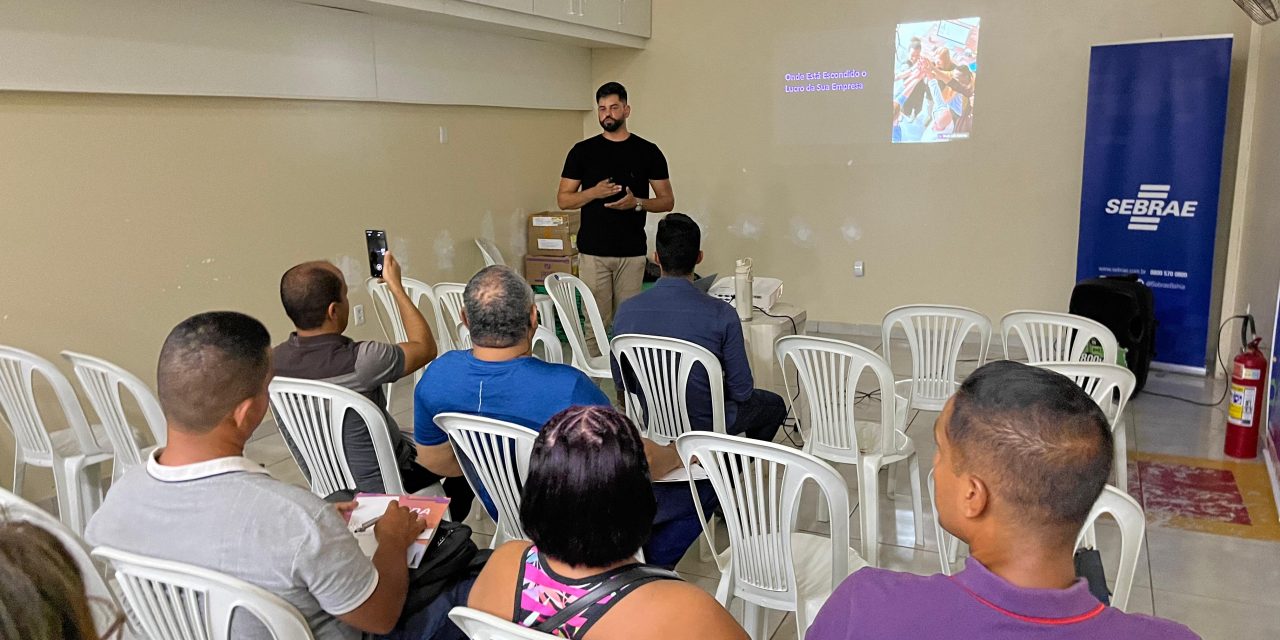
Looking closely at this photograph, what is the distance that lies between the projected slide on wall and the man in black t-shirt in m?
2.04

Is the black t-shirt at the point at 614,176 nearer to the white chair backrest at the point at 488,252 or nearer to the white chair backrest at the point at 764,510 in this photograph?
the white chair backrest at the point at 488,252

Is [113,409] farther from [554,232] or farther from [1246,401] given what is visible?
[1246,401]

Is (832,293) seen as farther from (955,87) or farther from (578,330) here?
(578,330)

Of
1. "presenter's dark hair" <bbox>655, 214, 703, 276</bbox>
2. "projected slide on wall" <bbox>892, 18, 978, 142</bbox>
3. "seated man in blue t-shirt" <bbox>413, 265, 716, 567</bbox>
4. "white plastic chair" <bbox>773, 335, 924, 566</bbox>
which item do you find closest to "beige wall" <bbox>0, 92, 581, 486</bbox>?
"seated man in blue t-shirt" <bbox>413, 265, 716, 567</bbox>

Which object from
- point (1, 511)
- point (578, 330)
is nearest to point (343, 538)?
point (1, 511)

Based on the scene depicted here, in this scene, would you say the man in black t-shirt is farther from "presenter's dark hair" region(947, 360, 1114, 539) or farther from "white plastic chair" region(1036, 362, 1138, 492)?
"presenter's dark hair" region(947, 360, 1114, 539)

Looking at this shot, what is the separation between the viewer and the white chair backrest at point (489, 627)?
3.77 ft

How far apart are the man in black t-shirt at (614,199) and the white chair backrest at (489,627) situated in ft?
11.9

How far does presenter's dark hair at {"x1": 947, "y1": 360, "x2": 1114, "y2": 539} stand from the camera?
41.9 inches

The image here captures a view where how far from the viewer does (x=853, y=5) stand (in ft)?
19.5

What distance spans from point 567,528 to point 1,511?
0.68m

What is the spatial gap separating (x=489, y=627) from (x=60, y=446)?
103 inches

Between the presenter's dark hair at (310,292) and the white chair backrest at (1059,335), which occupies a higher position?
the presenter's dark hair at (310,292)

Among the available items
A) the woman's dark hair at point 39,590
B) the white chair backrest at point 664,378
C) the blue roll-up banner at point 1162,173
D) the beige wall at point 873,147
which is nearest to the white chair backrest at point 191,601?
the woman's dark hair at point 39,590
